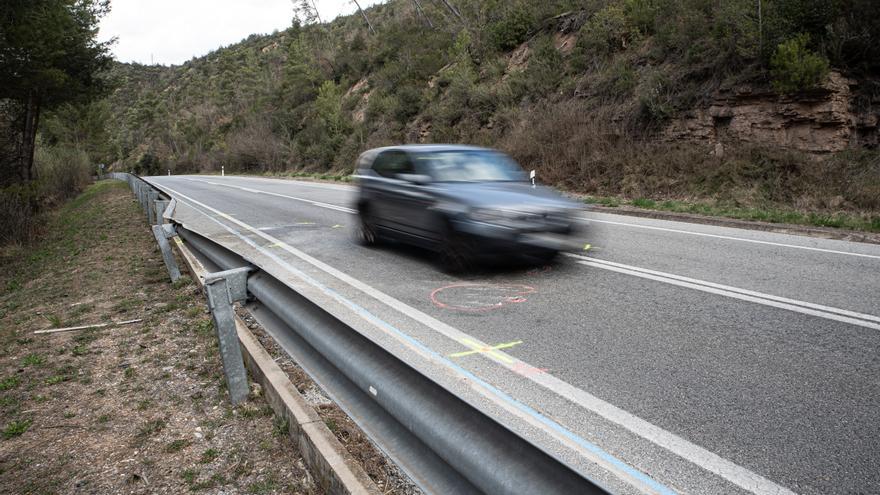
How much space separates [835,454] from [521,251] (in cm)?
388

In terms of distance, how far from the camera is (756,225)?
988 centimetres

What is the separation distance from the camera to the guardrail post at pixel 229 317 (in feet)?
11.2

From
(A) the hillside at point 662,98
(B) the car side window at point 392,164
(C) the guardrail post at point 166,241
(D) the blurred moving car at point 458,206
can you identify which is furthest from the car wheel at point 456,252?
(A) the hillside at point 662,98

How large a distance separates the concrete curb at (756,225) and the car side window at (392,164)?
614cm

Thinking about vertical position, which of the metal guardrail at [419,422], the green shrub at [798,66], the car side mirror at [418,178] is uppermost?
the green shrub at [798,66]

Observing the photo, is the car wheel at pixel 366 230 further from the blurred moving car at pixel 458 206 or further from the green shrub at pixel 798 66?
the green shrub at pixel 798 66

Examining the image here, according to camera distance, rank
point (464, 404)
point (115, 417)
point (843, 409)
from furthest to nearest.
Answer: point (115, 417), point (843, 409), point (464, 404)

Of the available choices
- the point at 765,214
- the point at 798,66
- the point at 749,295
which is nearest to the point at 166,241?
the point at 749,295

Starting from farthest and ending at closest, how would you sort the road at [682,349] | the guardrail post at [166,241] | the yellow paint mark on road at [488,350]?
the guardrail post at [166,241]
the yellow paint mark on road at [488,350]
the road at [682,349]

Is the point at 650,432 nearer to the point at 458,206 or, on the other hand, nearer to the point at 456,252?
the point at 456,252

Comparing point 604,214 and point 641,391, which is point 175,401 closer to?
point 641,391

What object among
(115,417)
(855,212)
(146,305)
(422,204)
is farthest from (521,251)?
(855,212)

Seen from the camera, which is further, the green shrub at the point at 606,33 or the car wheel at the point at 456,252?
the green shrub at the point at 606,33

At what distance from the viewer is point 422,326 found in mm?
4906
